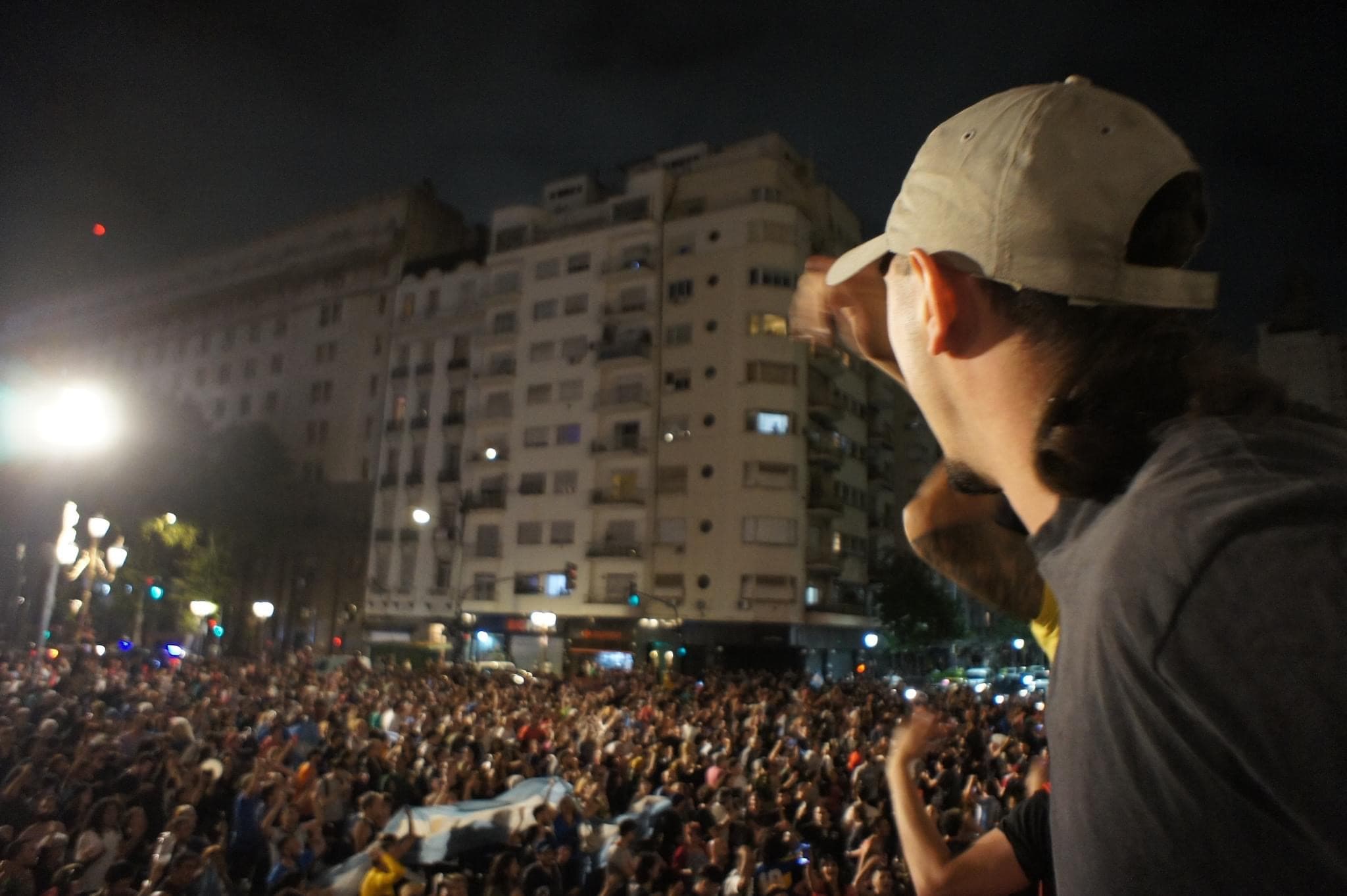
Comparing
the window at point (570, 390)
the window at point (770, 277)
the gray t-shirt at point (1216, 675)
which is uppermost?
the window at point (770, 277)

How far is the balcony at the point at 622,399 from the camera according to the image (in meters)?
45.2

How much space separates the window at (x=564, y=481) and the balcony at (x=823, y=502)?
41.1 ft

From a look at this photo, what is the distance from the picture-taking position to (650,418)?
45.2m

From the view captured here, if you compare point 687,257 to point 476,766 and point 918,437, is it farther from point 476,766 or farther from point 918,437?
point 476,766

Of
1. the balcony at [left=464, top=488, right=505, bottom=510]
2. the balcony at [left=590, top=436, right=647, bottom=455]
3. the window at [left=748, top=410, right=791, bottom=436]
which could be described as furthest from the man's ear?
the balcony at [left=464, top=488, right=505, bottom=510]

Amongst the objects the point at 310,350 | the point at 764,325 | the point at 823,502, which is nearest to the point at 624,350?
the point at 764,325

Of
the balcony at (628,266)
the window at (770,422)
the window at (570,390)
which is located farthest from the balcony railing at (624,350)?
the window at (770,422)

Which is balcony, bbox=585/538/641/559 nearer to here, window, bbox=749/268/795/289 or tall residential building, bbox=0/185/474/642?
window, bbox=749/268/795/289

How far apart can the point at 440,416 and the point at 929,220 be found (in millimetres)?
53034

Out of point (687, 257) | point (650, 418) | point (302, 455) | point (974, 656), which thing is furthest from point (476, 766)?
point (974, 656)

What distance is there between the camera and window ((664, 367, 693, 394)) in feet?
147

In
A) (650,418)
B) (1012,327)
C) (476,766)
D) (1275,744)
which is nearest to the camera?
(1275,744)

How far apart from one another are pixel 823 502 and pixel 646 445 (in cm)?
958

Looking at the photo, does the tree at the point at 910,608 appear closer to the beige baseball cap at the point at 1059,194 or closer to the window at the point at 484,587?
the window at the point at 484,587
